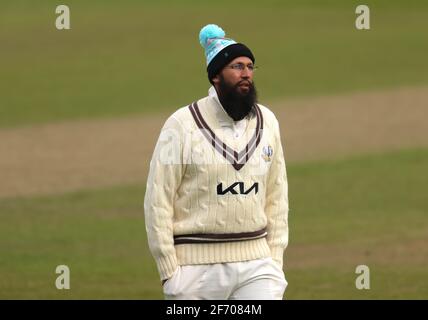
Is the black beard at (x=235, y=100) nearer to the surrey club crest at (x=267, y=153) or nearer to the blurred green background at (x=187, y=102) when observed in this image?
the surrey club crest at (x=267, y=153)

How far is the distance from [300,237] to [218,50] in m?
8.97

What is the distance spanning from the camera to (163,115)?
3048 centimetres

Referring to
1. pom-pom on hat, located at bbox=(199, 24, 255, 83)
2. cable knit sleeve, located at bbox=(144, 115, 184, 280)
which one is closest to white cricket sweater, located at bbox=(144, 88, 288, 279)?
cable knit sleeve, located at bbox=(144, 115, 184, 280)

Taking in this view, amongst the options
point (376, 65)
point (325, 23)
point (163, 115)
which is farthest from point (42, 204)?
point (325, 23)

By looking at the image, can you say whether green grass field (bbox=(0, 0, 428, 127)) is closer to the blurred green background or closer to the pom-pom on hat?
the blurred green background

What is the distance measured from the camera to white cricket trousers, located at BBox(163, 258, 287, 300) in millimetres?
9602

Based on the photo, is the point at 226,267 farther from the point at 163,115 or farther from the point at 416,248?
the point at 163,115

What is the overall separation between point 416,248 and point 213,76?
844 centimetres

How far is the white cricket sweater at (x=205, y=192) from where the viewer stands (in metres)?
9.58

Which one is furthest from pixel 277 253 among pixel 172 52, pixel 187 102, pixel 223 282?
pixel 172 52

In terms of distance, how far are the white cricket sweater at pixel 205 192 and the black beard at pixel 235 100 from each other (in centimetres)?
6

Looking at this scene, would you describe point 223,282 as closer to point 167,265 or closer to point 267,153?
point 167,265

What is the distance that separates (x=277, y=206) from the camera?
9.97m

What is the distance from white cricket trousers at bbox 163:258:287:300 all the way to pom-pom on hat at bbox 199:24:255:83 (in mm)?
1320
